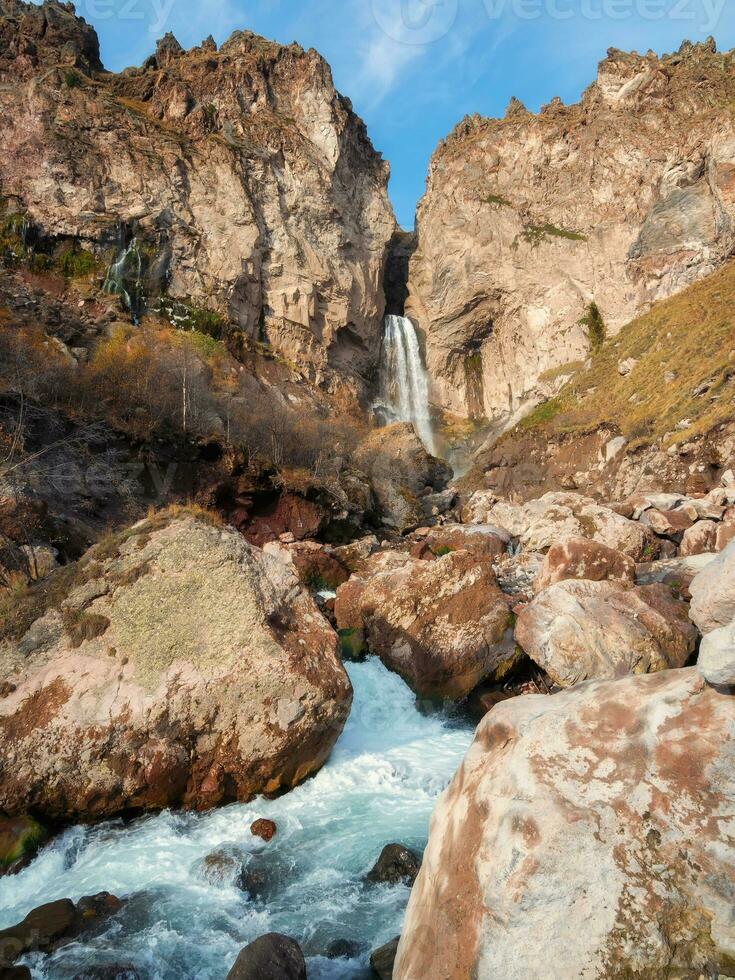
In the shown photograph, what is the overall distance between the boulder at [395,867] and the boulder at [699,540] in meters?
13.6

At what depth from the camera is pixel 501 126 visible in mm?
60531

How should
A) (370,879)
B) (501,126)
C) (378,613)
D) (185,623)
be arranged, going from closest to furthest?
(370,879) → (185,623) → (378,613) → (501,126)

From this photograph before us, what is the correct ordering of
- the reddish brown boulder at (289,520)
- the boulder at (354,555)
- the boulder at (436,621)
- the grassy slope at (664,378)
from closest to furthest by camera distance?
the boulder at (436,621)
the boulder at (354,555)
the reddish brown boulder at (289,520)
the grassy slope at (664,378)

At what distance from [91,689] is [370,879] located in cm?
454

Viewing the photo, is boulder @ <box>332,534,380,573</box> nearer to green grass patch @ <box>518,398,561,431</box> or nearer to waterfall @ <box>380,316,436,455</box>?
green grass patch @ <box>518,398,561,431</box>

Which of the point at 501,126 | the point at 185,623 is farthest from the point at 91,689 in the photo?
the point at 501,126

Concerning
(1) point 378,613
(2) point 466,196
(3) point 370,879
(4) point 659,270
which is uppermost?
(2) point 466,196

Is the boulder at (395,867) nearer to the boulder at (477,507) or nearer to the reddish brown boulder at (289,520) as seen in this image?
the reddish brown boulder at (289,520)

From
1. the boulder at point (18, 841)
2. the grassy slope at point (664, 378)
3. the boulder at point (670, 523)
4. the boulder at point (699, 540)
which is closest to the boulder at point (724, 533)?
the boulder at point (699, 540)

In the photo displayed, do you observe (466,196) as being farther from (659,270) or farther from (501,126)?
(659,270)

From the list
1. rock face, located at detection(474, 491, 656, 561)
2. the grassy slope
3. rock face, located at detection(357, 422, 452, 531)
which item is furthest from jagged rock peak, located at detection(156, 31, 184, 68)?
rock face, located at detection(474, 491, 656, 561)

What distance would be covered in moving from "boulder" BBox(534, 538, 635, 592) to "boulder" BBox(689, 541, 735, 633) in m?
8.13

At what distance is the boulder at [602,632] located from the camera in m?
10.2

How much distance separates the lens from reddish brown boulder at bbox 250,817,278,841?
7398 mm
